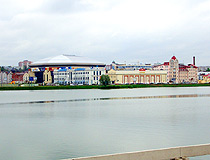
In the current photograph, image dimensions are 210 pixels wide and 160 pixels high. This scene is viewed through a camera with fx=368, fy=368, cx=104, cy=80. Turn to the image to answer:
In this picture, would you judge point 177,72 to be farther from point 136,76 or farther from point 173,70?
point 136,76

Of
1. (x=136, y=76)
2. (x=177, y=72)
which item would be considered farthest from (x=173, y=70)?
(x=136, y=76)

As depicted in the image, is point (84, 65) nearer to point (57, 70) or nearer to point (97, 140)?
point (57, 70)

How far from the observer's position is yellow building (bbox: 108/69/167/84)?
81.5 m

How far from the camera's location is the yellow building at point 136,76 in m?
81.5

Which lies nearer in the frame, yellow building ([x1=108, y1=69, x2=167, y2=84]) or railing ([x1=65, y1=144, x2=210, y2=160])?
railing ([x1=65, y1=144, x2=210, y2=160])

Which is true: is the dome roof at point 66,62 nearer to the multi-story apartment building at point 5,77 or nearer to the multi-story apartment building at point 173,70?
the multi-story apartment building at point 5,77

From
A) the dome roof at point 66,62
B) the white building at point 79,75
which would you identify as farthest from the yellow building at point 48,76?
the dome roof at point 66,62

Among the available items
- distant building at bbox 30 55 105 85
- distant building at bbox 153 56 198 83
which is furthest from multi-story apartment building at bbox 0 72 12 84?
distant building at bbox 153 56 198 83

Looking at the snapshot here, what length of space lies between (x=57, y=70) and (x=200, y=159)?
259 feet

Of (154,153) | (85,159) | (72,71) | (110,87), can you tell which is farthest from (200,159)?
(72,71)

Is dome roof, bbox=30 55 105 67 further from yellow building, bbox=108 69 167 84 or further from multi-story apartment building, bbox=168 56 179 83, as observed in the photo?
multi-story apartment building, bbox=168 56 179 83

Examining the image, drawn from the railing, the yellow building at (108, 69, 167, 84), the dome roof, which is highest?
the dome roof

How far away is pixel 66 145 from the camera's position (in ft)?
34.5

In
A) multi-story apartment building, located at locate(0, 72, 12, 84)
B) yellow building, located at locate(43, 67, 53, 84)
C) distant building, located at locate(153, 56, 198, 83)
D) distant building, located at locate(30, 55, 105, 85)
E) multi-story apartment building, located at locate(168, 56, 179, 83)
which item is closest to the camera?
→ distant building, located at locate(30, 55, 105, 85)
